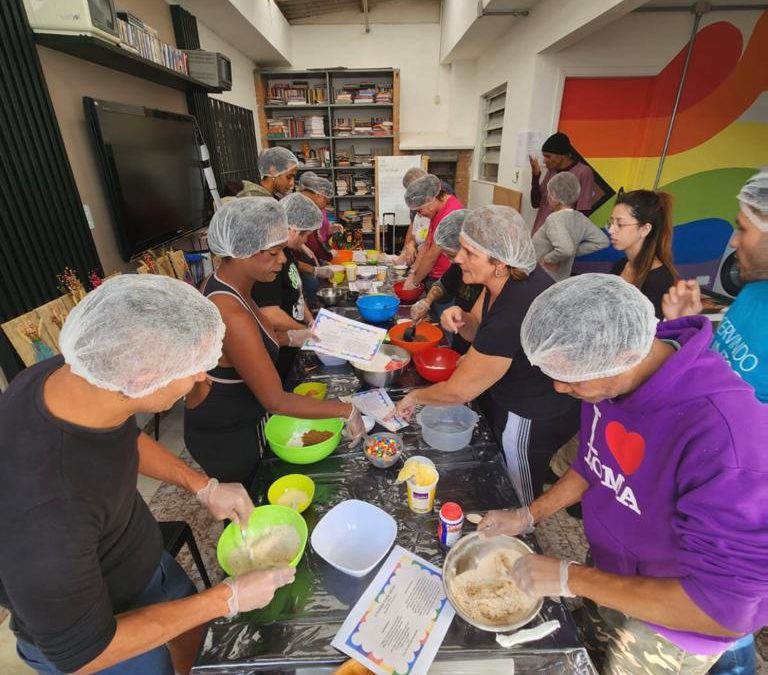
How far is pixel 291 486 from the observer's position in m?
1.24

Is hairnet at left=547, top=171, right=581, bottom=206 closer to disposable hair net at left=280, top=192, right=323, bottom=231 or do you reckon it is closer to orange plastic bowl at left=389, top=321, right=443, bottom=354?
orange plastic bowl at left=389, top=321, right=443, bottom=354

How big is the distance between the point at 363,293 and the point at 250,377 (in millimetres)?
1702

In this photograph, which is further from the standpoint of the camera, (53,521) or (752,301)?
(752,301)

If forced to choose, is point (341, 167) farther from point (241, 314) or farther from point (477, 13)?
point (241, 314)

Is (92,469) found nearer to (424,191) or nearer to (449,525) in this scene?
(449,525)

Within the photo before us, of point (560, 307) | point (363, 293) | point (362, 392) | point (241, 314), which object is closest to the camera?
point (560, 307)

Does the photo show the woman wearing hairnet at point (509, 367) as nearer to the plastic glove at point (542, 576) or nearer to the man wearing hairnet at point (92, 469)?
the plastic glove at point (542, 576)

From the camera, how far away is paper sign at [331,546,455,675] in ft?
2.73

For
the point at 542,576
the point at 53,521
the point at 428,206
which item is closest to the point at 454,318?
the point at 542,576

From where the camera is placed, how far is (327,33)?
6266 mm

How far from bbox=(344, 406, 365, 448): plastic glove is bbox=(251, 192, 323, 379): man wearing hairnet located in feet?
2.46

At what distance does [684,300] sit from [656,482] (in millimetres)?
1112

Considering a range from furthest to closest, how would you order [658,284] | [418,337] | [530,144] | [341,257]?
[530,144], [341,257], [418,337], [658,284]

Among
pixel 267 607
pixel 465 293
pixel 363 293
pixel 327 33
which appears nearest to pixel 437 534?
pixel 267 607
